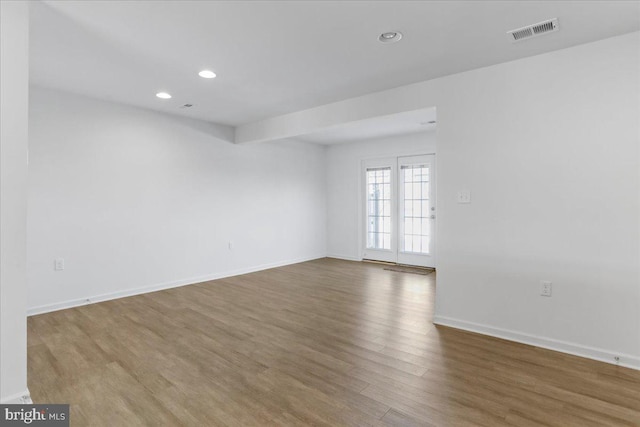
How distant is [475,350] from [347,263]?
13.2 ft

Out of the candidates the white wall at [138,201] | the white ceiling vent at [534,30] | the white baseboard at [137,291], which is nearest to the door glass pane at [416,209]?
the white wall at [138,201]

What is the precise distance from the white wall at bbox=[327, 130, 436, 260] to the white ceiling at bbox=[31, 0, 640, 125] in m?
2.97

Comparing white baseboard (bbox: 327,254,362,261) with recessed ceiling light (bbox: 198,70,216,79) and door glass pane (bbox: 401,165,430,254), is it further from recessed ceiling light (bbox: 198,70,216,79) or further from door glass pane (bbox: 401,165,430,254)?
recessed ceiling light (bbox: 198,70,216,79)

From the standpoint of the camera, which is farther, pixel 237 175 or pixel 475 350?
pixel 237 175

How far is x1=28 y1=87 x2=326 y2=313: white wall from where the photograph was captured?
3736 mm

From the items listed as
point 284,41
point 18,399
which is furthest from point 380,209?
point 18,399

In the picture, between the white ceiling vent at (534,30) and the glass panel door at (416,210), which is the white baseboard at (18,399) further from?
the glass panel door at (416,210)

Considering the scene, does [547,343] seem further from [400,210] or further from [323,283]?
[400,210]

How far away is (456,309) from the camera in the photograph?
129 inches

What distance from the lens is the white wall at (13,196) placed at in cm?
188

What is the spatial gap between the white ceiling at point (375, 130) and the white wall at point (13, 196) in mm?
3330

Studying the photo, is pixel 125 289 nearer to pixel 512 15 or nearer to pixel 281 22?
pixel 281 22

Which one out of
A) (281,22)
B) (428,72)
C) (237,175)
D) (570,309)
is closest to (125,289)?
(237,175)

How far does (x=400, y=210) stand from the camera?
6.45 m
